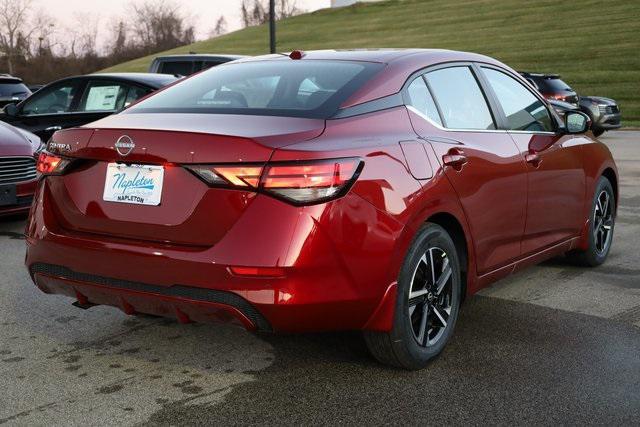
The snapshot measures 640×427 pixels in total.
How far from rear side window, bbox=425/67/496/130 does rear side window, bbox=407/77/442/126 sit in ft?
0.19

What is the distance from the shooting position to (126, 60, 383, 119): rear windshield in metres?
3.91

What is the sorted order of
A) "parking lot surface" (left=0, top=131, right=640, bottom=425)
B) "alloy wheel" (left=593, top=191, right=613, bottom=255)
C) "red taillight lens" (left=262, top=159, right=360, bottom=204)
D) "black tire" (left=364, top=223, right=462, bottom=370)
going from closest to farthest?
1. "red taillight lens" (left=262, top=159, right=360, bottom=204)
2. "parking lot surface" (left=0, top=131, right=640, bottom=425)
3. "black tire" (left=364, top=223, right=462, bottom=370)
4. "alloy wheel" (left=593, top=191, right=613, bottom=255)

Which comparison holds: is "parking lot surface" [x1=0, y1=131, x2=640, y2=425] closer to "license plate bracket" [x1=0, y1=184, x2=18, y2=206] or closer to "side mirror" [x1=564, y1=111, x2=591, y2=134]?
"side mirror" [x1=564, y1=111, x2=591, y2=134]

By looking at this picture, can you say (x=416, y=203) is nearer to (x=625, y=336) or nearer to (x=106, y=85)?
(x=625, y=336)

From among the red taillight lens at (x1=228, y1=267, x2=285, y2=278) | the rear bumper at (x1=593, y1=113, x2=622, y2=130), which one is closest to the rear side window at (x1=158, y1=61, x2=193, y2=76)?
the rear bumper at (x1=593, y1=113, x2=622, y2=130)

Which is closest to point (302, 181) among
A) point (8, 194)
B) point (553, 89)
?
point (8, 194)

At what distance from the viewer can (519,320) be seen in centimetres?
485

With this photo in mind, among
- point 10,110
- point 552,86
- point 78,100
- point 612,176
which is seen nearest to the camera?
point 612,176

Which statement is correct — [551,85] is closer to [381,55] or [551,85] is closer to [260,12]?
[381,55]

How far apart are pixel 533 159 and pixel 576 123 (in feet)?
2.56

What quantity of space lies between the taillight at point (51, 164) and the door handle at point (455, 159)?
1.77 metres

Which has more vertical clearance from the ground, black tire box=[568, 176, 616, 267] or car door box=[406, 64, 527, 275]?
car door box=[406, 64, 527, 275]

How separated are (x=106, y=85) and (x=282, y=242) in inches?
294

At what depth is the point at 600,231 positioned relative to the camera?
6.28m
